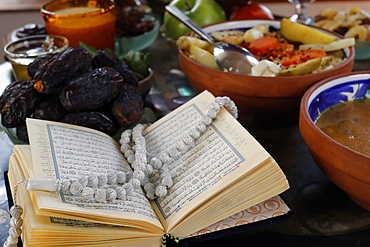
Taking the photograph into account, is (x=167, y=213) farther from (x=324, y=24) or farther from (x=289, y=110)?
(x=324, y=24)

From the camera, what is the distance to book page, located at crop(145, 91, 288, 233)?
0.61m

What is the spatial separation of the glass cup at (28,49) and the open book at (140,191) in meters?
0.34

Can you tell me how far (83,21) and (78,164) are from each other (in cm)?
57

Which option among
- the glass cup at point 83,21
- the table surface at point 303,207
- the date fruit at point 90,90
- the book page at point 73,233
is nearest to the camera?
the book page at point 73,233

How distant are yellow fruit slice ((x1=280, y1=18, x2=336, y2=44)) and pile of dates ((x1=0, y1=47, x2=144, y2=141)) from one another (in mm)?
408

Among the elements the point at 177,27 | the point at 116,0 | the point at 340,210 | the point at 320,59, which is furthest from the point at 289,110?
the point at 116,0

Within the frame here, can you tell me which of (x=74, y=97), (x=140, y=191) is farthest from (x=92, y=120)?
(x=140, y=191)

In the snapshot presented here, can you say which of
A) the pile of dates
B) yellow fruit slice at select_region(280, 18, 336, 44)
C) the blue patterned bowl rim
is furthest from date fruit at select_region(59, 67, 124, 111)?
yellow fruit slice at select_region(280, 18, 336, 44)

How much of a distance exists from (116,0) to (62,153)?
75 centimetres

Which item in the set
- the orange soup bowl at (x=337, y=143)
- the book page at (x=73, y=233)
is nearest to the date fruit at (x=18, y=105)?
the book page at (x=73, y=233)

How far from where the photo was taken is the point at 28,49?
43.2 inches

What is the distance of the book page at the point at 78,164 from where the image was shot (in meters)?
0.56

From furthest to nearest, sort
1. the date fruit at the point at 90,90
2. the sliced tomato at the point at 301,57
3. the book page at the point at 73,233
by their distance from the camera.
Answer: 1. the sliced tomato at the point at 301,57
2. the date fruit at the point at 90,90
3. the book page at the point at 73,233

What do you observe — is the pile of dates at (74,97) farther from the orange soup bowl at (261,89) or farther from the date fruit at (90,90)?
the orange soup bowl at (261,89)
